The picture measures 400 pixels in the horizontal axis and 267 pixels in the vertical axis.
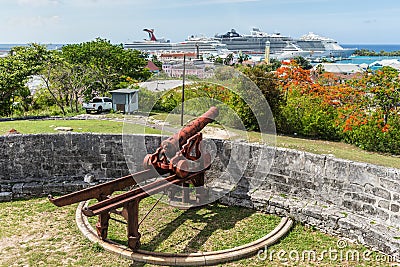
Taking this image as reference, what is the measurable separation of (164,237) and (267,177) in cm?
228

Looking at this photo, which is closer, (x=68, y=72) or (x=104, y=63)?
(x=68, y=72)

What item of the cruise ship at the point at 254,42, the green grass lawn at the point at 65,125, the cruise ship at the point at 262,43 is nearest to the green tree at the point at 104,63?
the green grass lawn at the point at 65,125

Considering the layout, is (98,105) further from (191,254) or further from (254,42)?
(254,42)

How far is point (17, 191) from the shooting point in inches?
307

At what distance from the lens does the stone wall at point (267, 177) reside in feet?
19.8

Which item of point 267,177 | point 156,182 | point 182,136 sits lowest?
point 267,177

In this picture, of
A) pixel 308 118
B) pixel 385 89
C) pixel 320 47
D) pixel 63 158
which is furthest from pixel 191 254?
→ pixel 320 47

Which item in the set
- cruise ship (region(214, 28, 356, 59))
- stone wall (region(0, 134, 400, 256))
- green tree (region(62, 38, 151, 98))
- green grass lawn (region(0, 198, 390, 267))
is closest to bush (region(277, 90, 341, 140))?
stone wall (region(0, 134, 400, 256))

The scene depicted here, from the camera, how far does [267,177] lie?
24.4ft

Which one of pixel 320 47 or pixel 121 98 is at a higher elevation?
pixel 320 47

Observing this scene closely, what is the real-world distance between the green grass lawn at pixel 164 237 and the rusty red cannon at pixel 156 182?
1.29 ft

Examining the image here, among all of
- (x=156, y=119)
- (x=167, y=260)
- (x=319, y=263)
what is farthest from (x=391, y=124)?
(x=167, y=260)

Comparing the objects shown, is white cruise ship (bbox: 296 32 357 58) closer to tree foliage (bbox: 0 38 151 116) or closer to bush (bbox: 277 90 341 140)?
tree foliage (bbox: 0 38 151 116)

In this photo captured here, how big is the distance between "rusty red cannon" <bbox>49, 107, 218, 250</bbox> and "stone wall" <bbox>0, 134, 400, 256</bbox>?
0.77m
